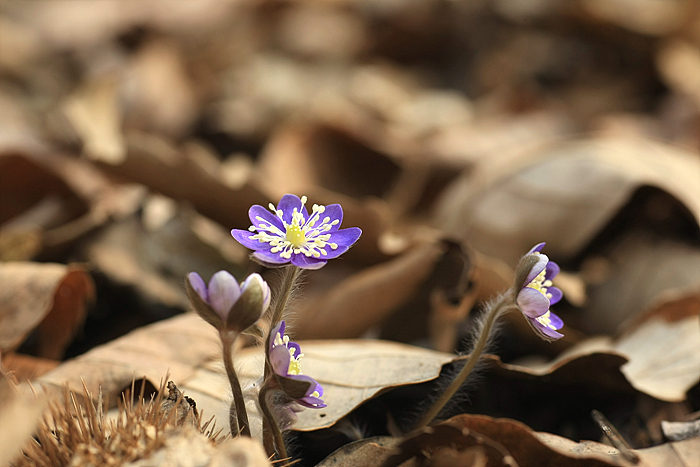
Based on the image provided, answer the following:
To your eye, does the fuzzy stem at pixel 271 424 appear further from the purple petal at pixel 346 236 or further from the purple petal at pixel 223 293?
the purple petal at pixel 346 236

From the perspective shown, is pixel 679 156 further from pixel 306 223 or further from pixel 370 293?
pixel 306 223

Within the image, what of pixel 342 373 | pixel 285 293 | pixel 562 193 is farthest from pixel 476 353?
pixel 562 193


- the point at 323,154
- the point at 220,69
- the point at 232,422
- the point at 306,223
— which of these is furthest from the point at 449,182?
the point at 220,69

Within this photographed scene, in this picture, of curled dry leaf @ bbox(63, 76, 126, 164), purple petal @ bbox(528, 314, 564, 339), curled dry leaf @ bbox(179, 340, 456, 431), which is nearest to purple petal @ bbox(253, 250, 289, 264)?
curled dry leaf @ bbox(179, 340, 456, 431)

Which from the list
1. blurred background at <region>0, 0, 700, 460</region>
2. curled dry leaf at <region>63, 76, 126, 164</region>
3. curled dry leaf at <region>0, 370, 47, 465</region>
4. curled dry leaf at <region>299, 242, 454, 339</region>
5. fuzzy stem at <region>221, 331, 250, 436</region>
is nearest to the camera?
curled dry leaf at <region>0, 370, 47, 465</region>

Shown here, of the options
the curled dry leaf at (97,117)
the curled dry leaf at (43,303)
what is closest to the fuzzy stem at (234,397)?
the curled dry leaf at (43,303)

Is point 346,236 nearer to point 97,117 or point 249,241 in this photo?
point 249,241

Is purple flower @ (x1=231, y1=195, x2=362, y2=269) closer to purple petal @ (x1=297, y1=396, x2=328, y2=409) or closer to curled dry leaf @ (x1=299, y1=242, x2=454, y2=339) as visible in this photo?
purple petal @ (x1=297, y1=396, x2=328, y2=409)
